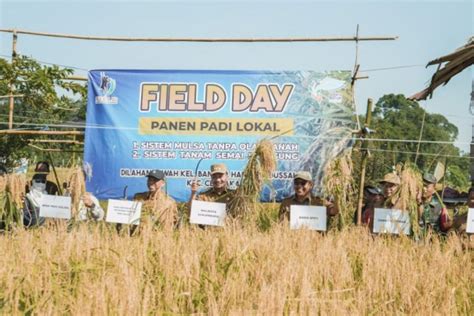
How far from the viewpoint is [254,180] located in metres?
6.91

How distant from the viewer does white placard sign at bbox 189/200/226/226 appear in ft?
21.9

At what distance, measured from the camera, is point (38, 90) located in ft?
33.4

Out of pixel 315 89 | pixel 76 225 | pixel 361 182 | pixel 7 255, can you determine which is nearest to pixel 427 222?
pixel 361 182

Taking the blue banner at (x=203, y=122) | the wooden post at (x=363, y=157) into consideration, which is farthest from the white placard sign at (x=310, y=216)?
the blue banner at (x=203, y=122)

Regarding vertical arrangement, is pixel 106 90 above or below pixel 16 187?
above

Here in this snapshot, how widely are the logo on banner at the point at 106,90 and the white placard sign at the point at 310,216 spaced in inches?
136

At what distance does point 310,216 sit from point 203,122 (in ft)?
9.27

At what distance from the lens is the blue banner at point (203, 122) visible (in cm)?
885

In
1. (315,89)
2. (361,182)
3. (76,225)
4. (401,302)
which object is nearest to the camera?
(401,302)

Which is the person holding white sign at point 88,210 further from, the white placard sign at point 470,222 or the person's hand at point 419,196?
the white placard sign at point 470,222

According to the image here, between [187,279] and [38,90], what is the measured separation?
651 cm

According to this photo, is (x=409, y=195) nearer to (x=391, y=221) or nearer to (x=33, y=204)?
(x=391, y=221)

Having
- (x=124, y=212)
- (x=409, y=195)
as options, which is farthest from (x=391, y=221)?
(x=124, y=212)

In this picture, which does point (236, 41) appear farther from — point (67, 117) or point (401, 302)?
point (401, 302)
